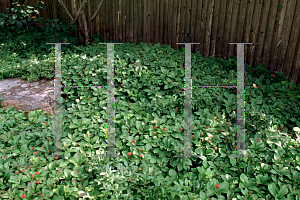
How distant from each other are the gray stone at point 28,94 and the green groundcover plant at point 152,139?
12cm

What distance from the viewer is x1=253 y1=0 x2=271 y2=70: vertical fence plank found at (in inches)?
144

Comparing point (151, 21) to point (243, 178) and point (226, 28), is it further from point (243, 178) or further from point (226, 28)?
point (243, 178)

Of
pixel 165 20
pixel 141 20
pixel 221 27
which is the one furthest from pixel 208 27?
pixel 141 20

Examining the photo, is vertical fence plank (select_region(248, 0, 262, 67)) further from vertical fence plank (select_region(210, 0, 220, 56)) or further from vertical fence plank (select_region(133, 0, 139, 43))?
vertical fence plank (select_region(133, 0, 139, 43))

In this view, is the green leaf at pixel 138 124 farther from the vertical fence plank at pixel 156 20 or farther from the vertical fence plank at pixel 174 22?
the vertical fence plank at pixel 156 20

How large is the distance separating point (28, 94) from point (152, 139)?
6.71 feet

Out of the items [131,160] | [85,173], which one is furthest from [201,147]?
[85,173]

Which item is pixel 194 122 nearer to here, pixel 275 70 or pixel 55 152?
pixel 55 152

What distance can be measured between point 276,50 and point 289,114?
1.30 meters

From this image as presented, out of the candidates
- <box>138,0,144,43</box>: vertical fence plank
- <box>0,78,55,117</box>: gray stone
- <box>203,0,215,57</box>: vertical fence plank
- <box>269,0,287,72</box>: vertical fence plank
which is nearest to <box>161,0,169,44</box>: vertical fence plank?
<box>138,0,144,43</box>: vertical fence plank

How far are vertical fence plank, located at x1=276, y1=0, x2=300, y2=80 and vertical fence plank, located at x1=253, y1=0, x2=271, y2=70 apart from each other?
0.26m

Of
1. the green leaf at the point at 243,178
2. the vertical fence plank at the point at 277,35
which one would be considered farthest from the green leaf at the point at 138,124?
the vertical fence plank at the point at 277,35

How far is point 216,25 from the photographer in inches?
164

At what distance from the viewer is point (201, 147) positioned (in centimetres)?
229
